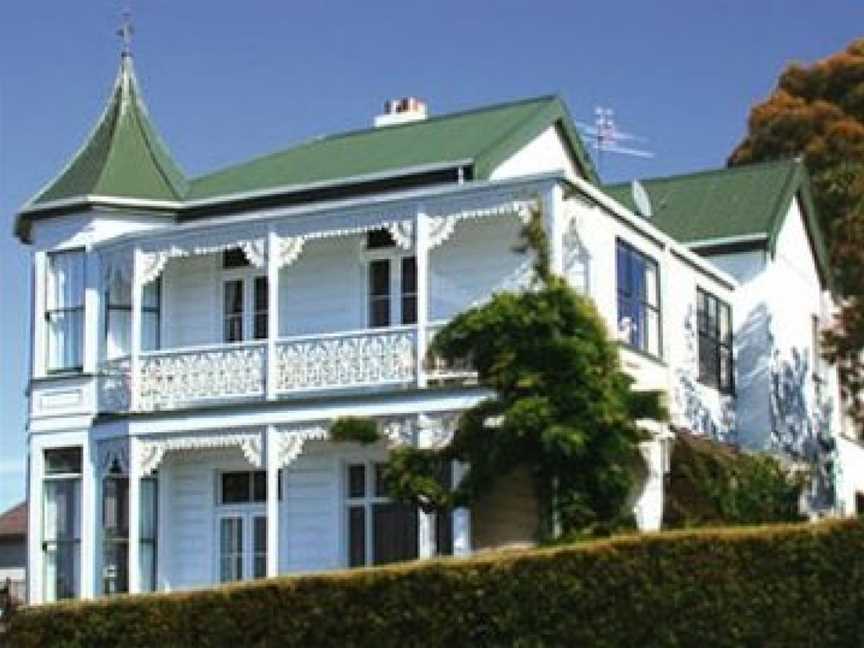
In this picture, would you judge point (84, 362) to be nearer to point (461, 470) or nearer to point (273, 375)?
point (273, 375)

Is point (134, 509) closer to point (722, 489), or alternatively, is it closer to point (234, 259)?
point (234, 259)

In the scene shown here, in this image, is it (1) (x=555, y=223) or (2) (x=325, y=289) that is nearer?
(1) (x=555, y=223)

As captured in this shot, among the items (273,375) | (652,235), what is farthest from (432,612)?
(652,235)

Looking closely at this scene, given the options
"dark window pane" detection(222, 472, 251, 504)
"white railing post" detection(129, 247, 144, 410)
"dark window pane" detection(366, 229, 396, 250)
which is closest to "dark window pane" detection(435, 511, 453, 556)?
"dark window pane" detection(222, 472, 251, 504)

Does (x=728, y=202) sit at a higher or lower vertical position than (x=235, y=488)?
higher

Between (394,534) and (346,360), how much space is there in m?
2.95

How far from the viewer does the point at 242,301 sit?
31.0m

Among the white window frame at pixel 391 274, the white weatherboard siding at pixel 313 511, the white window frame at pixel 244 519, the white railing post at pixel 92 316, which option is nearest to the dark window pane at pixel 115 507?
the white window frame at pixel 244 519

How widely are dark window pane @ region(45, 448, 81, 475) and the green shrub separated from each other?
9.73 metres

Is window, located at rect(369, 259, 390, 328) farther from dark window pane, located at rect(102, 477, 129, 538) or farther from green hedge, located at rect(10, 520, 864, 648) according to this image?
green hedge, located at rect(10, 520, 864, 648)

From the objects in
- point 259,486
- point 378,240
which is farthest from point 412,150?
point 259,486

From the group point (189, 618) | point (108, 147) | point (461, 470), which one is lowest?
point (189, 618)

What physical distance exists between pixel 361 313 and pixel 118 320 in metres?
4.24

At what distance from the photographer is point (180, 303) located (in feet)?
103
